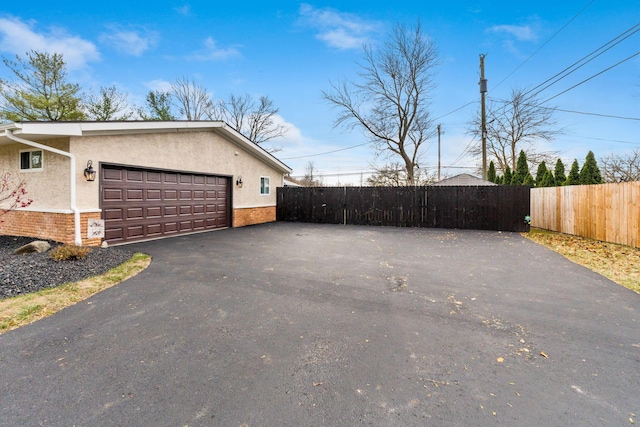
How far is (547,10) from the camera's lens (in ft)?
37.8

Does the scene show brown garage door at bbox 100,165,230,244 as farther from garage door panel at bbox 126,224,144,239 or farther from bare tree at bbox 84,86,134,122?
bare tree at bbox 84,86,134,122

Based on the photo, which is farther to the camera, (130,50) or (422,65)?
(422,65)

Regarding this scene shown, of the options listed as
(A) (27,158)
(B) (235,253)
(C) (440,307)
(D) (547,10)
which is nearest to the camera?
(C) (440,307)

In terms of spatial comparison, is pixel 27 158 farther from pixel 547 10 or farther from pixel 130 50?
pixel 547 10

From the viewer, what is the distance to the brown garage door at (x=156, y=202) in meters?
7.48

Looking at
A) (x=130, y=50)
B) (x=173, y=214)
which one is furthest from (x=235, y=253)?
(x=130, y=50)

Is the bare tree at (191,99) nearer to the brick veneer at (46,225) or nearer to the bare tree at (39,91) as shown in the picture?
the bare tree at (39,91)

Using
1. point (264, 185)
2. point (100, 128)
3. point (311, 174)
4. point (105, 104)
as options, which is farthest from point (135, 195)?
point (311, 174)

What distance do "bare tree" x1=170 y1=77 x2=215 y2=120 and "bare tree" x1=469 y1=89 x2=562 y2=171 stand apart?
68.3ft

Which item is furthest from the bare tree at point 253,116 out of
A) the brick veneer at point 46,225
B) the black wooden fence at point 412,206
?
the brick veneer at point 46,225

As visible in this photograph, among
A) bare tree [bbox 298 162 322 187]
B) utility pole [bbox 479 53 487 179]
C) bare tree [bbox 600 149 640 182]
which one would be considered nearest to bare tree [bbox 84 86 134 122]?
bare tree [bbox 298 162 322 187]

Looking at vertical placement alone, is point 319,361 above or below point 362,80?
below

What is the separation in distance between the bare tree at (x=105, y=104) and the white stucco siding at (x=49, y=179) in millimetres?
12087

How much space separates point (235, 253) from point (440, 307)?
4655 millimetres
